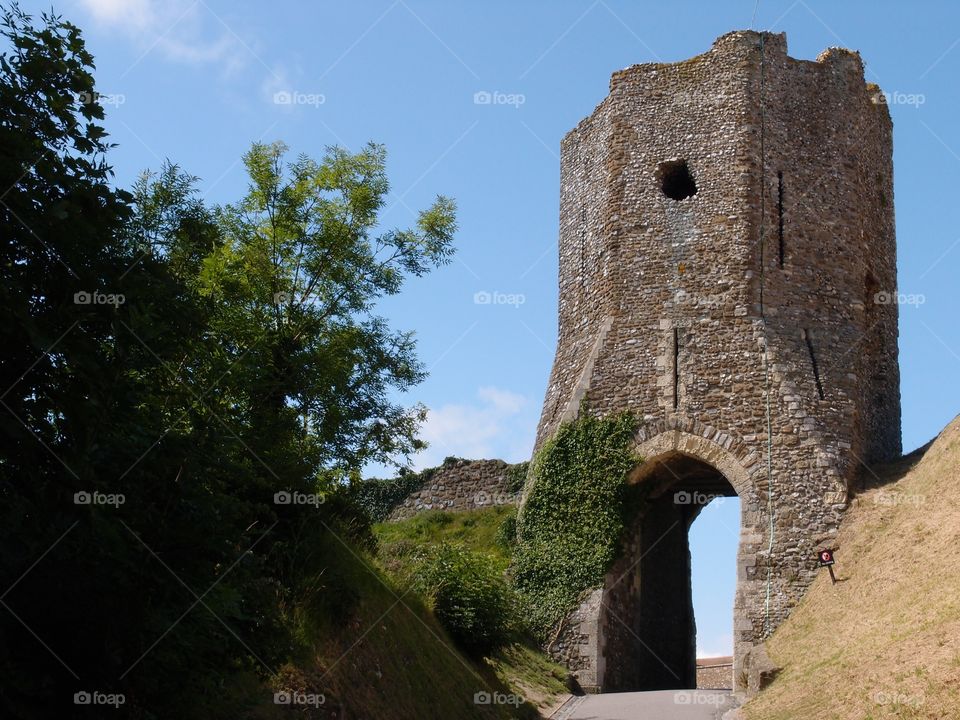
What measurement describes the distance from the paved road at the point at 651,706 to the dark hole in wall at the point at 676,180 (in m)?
10.3

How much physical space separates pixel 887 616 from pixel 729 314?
24.5 feet

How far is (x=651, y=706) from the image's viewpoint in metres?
17.1

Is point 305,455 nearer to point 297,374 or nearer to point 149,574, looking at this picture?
point 297,374

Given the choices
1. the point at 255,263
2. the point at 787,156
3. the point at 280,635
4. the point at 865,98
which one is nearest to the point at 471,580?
the point at 255,263

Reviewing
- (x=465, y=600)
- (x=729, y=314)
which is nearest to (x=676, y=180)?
(x=729, y=314)

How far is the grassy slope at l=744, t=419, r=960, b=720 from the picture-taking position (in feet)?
43.2

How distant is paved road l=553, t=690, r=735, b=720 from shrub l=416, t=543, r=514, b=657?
189 cm

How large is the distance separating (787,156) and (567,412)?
704 cm

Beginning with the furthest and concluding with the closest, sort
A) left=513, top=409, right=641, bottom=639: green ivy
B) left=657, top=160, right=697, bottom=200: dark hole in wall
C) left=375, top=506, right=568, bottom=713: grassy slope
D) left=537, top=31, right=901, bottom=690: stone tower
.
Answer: left=657, top=160, right=697, bottom=200: dark hole in wall < left=513, top=409, right=641, bottom=639: green ivy < left=537, top=31, right=901, bottom=690: stone tower < left=375, top=506, right=568, bottom=713: grassy slope

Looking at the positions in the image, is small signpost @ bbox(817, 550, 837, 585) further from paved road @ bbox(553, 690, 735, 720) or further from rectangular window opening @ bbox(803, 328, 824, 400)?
rectangular window opening @ bbox(803, 328, 824, 400)

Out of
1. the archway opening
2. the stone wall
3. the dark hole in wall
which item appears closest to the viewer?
the archway opening

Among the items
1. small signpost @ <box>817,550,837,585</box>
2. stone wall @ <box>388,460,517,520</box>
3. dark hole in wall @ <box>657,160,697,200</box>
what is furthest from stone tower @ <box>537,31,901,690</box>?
stone wall @ <box>388,460,517,520</box>

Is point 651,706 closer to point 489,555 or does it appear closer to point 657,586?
point 489,555

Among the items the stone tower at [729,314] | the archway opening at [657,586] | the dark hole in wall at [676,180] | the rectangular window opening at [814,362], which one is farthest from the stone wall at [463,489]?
the rectangular window opening at [814,362]
